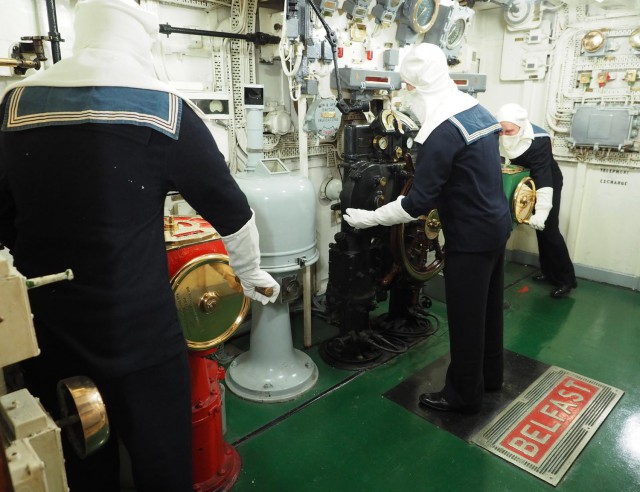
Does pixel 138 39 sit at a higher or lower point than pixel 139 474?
higher

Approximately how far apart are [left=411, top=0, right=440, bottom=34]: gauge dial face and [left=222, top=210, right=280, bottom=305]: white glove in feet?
9.03

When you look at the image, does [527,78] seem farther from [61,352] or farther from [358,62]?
[61,352]

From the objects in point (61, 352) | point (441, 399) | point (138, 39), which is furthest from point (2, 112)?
point (441, 399)

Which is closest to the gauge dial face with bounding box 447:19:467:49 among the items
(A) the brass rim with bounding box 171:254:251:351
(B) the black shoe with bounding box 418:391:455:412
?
(B) the black shoe with bounding box 418:391:455:412

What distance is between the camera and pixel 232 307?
1.79 metres

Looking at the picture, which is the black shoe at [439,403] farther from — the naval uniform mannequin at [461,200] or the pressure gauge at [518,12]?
the pressure gauge at [518,12]

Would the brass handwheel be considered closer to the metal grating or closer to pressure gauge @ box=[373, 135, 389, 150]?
pressure gauge @ box=[373, 135, 389, 150]

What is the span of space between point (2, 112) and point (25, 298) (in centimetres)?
77

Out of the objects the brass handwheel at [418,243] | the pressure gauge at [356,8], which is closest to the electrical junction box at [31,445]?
the brass handwheel at [418,243]

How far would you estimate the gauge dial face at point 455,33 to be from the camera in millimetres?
3967

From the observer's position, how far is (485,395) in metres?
2.66

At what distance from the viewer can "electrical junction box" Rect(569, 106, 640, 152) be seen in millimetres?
3957

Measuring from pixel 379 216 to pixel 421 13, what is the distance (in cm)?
211

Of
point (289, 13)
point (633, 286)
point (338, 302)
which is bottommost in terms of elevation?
point (633, 286)
